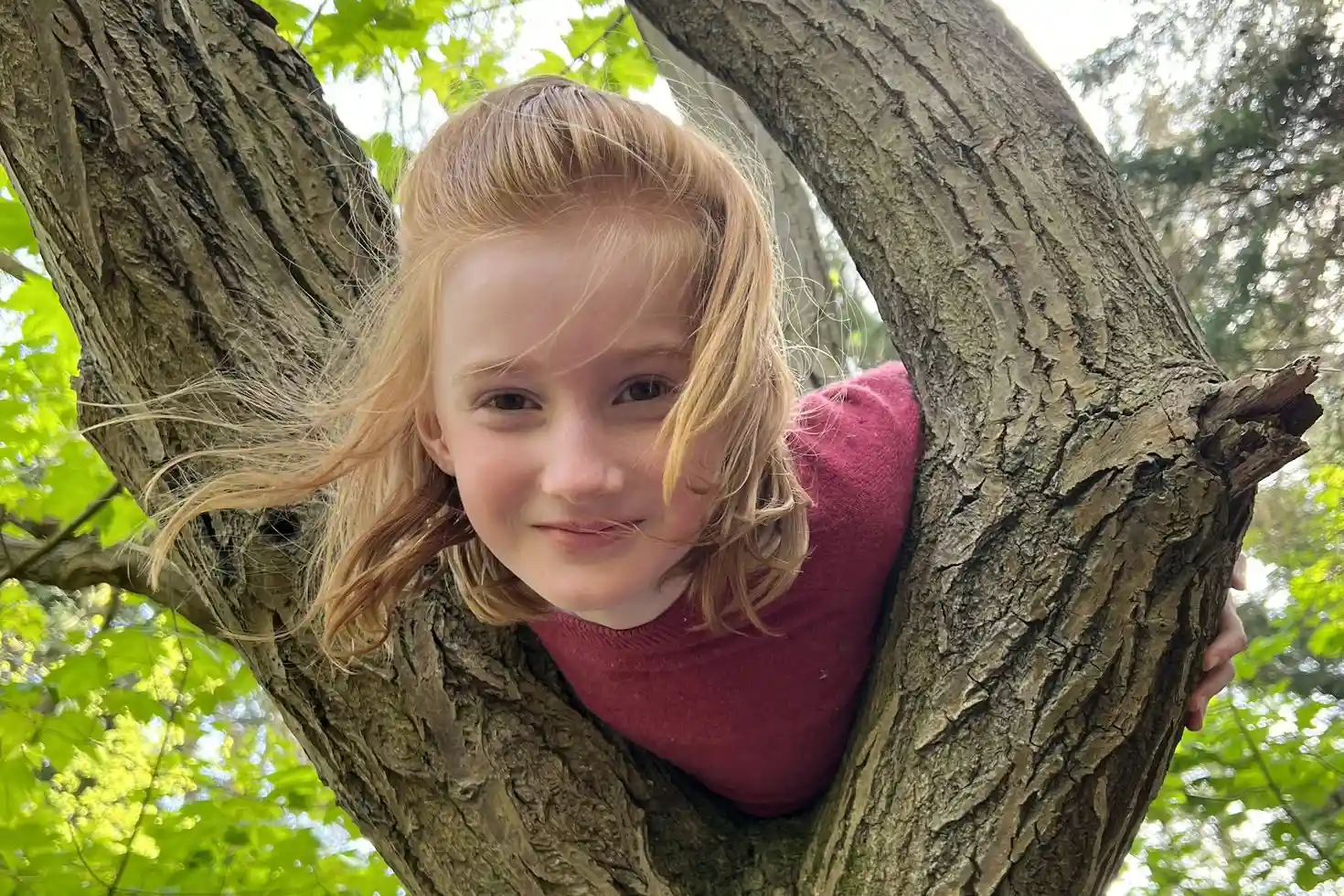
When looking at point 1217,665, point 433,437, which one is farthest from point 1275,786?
point 433,437

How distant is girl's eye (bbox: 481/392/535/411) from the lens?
1.05m

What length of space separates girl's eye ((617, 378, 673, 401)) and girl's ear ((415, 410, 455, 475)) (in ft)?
0.94

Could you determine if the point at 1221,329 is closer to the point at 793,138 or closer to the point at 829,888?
the point at 793,138

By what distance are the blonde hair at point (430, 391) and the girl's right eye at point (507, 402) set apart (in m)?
0.14

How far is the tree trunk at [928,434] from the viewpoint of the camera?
980mm

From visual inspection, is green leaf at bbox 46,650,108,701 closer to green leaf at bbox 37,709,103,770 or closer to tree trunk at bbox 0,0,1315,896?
green leaf at bbox 37,709,103,770

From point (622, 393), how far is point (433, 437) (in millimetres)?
314

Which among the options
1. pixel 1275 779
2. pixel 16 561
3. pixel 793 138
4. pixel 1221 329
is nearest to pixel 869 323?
pixel 1221 329

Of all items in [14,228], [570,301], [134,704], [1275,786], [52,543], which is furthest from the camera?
[1275,786]

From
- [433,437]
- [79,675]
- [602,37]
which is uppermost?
[602,37]

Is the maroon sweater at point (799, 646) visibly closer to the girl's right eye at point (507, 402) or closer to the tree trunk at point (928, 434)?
the tree trunk at point (928, 434)

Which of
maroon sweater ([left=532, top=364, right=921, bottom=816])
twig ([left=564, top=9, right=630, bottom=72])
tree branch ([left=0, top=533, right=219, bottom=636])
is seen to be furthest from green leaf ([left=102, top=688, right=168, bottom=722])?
twig ([left=564, top=9, right=630, bottom=72])

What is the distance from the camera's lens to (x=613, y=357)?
39.2 inches

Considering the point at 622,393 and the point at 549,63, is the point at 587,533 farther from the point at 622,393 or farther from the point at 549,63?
the point at 549,63
